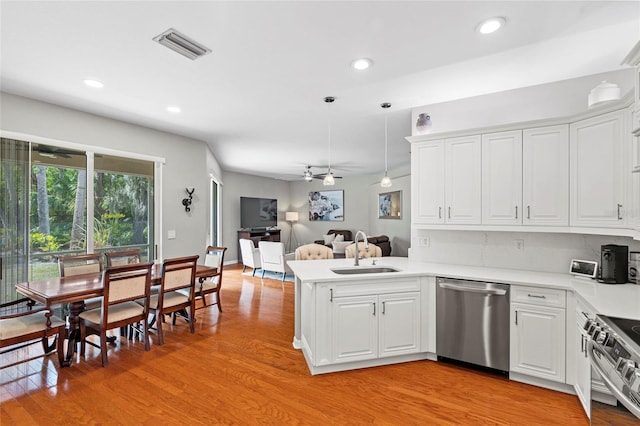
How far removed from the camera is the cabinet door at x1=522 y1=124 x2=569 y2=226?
2756mm

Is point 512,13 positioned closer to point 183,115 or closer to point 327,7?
point 327,7

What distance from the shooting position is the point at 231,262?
9016 millimetres

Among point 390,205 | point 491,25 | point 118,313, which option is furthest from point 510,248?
point 390,205

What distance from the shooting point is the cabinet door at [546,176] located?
108 inches

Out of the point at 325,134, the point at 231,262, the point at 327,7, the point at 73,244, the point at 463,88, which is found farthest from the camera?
the point at 231,262

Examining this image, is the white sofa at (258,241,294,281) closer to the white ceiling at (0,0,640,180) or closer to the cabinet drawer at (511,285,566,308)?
the white ceiling at (0,0,640,180)

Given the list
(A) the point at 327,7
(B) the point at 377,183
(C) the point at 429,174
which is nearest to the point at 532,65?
(C) the point at 429,174

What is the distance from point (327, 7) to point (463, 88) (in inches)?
76.4

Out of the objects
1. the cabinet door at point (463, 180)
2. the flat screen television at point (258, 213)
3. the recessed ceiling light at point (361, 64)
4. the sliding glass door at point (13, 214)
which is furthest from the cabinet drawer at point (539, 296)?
the flat screen television at point (258, 213)

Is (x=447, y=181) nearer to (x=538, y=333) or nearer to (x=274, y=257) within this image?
(x=538, y=333)

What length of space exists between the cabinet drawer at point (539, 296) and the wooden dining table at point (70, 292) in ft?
11.5

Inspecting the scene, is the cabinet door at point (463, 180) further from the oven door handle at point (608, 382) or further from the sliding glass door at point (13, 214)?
the sliding glass door at point (13, 214)

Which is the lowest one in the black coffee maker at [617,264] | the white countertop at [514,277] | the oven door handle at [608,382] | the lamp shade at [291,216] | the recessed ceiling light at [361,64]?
the oven door handle at [608,382]

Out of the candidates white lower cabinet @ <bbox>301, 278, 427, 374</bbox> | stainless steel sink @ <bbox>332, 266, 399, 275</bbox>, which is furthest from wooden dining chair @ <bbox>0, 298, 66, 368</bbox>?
stainless steel sink @ <bbox>332, 266, 399, 275</bbox>
